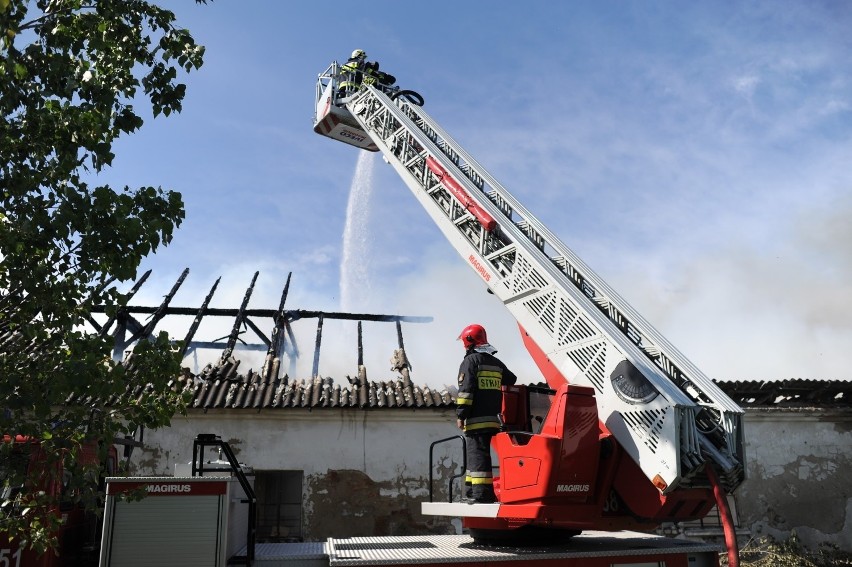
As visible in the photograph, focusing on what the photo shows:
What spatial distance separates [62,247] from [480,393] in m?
3.90

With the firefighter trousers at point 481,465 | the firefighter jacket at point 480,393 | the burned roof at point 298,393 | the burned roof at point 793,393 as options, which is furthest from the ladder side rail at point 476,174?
the burned roof at point 793,393

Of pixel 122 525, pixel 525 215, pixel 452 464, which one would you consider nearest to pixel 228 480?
pixel 122 525

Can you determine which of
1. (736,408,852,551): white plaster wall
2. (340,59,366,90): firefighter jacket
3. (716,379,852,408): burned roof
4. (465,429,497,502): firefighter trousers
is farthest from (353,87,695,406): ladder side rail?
(736,408,852,551): white plaster wall

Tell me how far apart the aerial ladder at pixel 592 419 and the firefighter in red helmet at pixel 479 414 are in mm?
136

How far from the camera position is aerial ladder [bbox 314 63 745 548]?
5.71 metres

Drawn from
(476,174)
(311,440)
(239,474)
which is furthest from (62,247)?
(311,440)

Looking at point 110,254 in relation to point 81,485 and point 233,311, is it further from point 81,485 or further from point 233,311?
point 233,311

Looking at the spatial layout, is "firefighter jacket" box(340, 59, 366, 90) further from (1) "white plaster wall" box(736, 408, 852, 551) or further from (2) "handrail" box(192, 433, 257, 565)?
(1) "white plaster wall" box(736, 408, 852, 551)

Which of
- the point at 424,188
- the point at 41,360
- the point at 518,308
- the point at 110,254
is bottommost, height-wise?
the point at 41,360

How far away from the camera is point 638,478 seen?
602cm

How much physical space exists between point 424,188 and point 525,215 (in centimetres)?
159

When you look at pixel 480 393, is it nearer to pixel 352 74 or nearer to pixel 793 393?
pixel 352 74

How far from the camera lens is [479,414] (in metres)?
6.48

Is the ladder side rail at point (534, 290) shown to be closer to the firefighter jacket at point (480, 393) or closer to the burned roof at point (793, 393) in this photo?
the firefighter jacket at point (480, 393)
